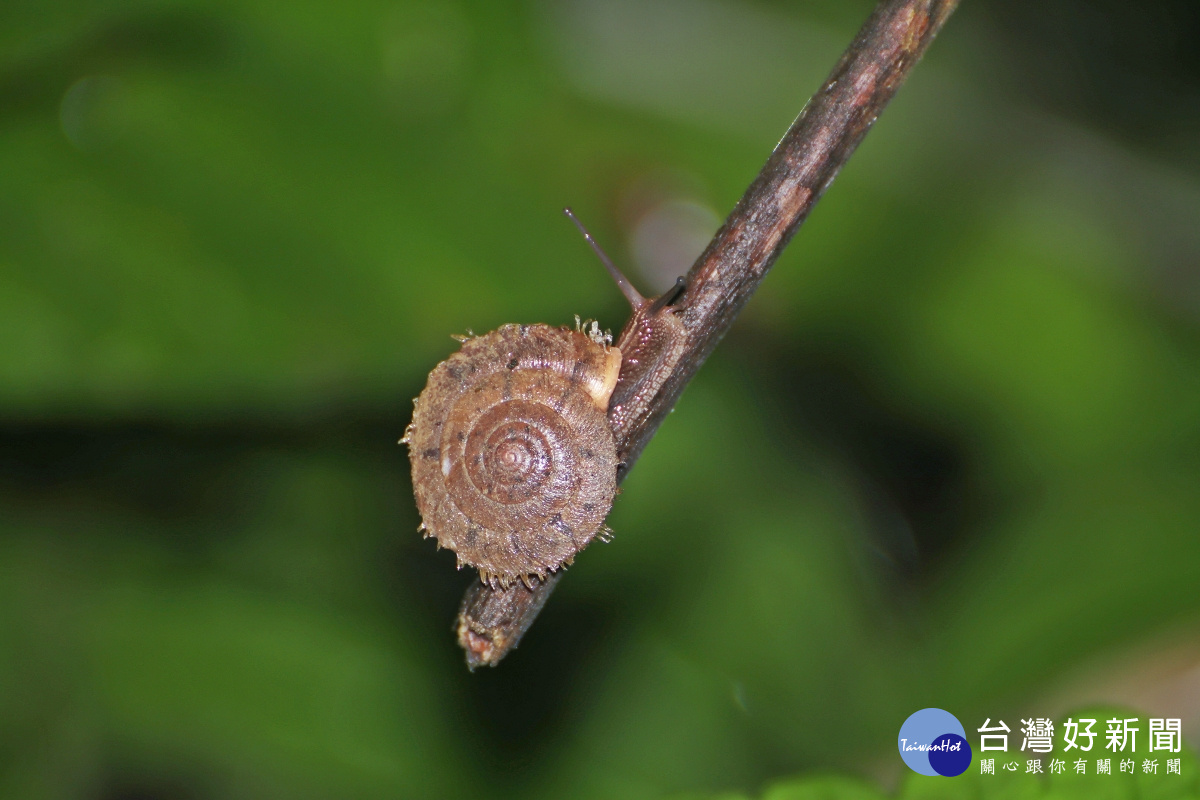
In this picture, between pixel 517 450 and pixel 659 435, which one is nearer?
pixel 517 450

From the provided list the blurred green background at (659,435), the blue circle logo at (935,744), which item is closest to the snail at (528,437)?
the blurred green background at (659,435)

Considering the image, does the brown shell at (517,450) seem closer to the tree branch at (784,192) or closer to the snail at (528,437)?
the snail at (528,437)

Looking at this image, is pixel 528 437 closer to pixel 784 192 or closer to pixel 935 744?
pixel 784 192

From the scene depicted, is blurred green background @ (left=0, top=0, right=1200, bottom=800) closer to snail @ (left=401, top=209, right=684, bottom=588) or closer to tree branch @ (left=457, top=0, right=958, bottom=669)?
snail @ (left=401, top=209, right=684, bottom=588)

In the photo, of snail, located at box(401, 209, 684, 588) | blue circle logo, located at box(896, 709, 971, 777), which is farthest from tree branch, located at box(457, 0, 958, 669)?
blue circle logo, located at box(896, 709, 971, 777)

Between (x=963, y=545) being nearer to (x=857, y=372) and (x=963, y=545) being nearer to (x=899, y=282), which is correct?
(x=857, y=372)

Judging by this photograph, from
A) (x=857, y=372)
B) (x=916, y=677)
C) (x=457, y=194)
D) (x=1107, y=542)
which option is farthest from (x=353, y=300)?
(x=1107, y=542)

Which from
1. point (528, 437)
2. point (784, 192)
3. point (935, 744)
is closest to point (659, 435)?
point (935, 744)
